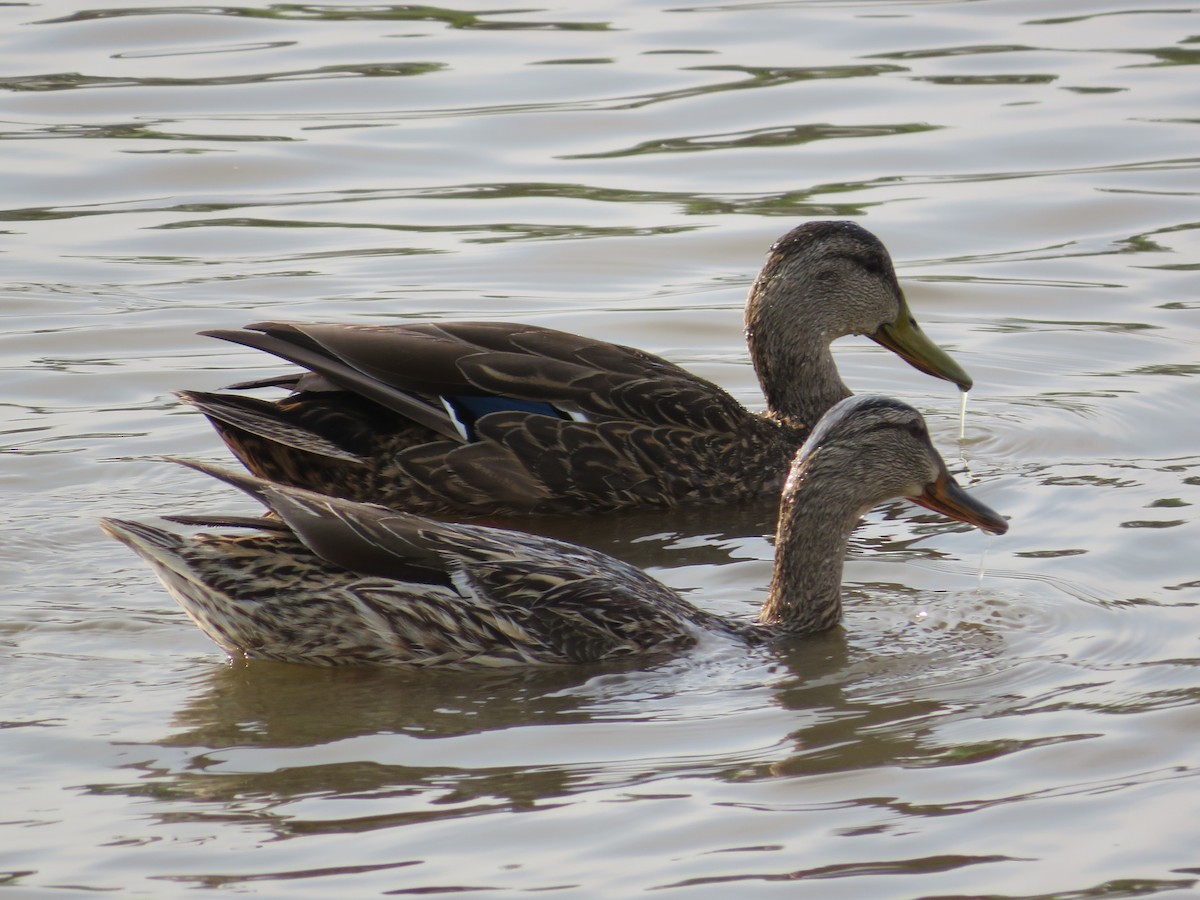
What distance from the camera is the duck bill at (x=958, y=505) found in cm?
773

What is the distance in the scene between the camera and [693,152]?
14320mm

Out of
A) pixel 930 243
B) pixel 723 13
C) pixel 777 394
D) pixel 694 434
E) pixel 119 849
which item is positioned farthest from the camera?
pixel 723 13

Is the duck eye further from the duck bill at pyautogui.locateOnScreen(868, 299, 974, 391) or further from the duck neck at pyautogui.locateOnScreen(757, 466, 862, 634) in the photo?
the duck neck at pyautogui.locateOnScreen(757, 466, 862, 634)

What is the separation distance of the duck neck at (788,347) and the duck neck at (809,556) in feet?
7.25

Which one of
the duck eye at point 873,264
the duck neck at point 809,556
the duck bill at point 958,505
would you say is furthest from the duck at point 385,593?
the duck eye at point 873,264

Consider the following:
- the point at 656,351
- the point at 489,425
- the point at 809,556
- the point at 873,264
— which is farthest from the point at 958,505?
the point at 656,351

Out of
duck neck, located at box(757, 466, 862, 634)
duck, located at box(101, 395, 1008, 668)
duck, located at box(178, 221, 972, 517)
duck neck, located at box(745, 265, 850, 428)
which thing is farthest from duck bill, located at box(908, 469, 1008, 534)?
duck neck, located at box(745, 265, 850, 428)

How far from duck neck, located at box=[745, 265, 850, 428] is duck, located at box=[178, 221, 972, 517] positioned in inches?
18.8

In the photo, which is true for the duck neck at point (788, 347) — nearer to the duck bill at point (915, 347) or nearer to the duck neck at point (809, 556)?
the duck bill at point (915, 347)

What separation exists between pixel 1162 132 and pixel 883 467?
778cm

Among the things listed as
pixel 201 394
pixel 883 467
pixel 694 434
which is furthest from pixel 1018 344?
pixel 201 394

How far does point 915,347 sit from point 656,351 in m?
1.49

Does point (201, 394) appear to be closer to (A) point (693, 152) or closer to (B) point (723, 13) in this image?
(A) point (693, 152)

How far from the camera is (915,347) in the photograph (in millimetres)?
10109
